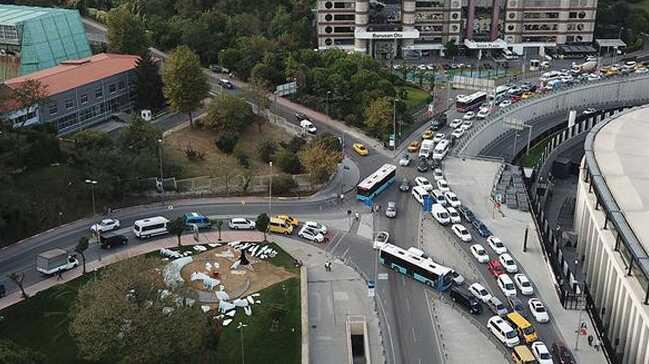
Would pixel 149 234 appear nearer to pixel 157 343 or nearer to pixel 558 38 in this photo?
pixel 157 343

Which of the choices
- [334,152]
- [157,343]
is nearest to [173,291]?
[157,343]

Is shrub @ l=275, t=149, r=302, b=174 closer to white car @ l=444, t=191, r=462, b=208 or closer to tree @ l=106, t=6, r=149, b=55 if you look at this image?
white car @ l=444, t=191, r=462, b=208

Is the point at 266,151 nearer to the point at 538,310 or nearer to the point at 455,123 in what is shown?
the point at 455,123

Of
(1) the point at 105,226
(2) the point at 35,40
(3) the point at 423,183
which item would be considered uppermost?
(2) the point at 35,40

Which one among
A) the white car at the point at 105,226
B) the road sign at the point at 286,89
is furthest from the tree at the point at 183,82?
the white car at the point at 105,226

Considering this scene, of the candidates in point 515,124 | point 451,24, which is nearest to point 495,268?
point 515,124

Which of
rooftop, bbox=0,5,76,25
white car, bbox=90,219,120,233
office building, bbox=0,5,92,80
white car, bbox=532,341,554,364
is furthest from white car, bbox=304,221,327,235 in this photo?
rooftop, bbox=0,5,76,25
